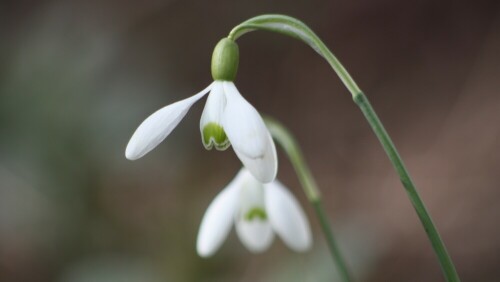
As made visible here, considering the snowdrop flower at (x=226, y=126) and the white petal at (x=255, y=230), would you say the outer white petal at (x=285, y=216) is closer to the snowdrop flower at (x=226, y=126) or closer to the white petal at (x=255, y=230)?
the white petal at (x=255, y=230)

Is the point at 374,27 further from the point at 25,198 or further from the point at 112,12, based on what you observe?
the point at 25,198

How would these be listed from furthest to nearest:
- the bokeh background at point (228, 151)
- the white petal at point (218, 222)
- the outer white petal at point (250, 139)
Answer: the bokeh background at point (228, 151) < the white petal at point (218, 222) < the outer white petal at point (250, 139)

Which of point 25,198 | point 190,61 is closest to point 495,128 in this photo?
point 190,61

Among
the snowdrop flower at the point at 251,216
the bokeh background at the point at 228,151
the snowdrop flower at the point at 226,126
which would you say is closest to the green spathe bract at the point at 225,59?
the snowdrop flower at the point at 226,126

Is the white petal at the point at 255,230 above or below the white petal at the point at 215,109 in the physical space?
below

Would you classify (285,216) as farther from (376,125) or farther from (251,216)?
(376,125)

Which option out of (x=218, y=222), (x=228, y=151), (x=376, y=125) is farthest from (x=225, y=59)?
(x=228, y=151)
